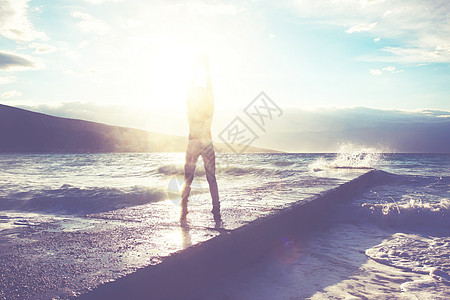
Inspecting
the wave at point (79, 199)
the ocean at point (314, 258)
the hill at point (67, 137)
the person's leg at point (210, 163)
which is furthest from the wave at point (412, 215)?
the hill at point (67, 137)

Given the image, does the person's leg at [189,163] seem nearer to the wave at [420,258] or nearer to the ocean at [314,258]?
the ocean at [314,258]

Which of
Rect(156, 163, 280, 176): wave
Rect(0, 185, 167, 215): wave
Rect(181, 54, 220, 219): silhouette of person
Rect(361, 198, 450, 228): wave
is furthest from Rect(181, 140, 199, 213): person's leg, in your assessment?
Rect(156, 163, 280, 176): wave

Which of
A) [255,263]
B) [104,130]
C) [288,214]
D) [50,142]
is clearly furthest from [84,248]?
[104,130]

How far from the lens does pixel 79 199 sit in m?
8.19

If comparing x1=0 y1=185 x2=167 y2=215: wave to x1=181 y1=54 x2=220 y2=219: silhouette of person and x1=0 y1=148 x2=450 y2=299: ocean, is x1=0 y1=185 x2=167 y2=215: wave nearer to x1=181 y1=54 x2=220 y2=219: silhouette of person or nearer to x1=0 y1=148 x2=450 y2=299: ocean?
x1=0 y1=148 x2=450 y2=299: ocean

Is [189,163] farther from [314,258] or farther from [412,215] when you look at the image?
[412,215]

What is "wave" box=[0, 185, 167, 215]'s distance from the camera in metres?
7.62

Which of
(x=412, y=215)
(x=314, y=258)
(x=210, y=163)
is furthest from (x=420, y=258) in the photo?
(x=210, y=163)

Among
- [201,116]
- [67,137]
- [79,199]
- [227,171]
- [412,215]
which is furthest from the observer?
[67,137]

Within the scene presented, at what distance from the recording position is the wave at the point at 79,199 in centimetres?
762

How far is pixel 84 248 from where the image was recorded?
2.40 m

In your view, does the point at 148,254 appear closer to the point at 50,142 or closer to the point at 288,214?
the point at 288,214

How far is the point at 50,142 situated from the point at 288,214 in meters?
80.2

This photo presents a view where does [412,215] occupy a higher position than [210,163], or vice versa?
[210,163]
